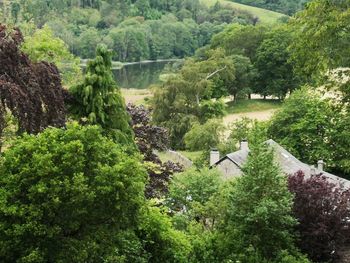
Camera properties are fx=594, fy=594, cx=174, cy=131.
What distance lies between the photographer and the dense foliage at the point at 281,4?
174 metres

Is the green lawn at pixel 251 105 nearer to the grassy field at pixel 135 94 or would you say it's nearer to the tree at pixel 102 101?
the grassy field at pixel 135 94

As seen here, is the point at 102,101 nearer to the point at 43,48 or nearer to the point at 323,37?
the point at 43,48

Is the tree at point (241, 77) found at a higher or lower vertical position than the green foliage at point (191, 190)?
lower

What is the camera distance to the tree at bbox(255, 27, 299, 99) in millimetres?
67312

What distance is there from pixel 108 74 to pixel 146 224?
605cm

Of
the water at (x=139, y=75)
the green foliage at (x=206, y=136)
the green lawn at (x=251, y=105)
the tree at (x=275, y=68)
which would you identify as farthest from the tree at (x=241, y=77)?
the green foliage at (x=206, y=136)

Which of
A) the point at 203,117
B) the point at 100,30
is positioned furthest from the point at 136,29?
the point at 203,117

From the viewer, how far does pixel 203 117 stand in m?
49.5

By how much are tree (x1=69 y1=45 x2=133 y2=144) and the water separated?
2626 inches

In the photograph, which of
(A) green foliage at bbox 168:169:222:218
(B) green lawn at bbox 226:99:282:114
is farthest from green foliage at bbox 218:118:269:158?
(B) green lawn at bbox 226:99:282:114

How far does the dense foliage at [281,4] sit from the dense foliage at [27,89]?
162596 millimetres

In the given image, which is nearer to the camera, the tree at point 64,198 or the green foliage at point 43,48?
the tree at point 64,198

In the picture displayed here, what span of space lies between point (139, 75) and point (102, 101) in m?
90.9

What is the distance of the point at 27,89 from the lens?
15883 millimetres
